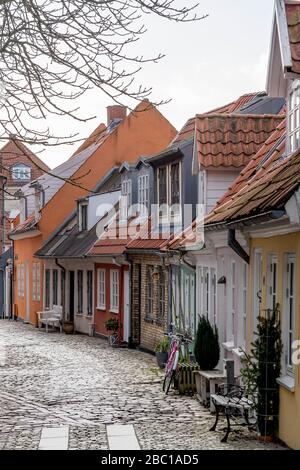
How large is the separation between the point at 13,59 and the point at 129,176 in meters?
17.1

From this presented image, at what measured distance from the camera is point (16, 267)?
44469mm

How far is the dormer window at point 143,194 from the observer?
24422mm

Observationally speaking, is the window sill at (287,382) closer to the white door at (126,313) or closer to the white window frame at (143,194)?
the white window frame at (143,194)

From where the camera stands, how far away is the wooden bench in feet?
37.5

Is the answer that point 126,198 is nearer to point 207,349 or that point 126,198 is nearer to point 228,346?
point 207,349

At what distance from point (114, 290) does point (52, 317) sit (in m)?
7.45

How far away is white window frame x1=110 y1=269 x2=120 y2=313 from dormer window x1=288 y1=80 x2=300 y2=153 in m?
14.9

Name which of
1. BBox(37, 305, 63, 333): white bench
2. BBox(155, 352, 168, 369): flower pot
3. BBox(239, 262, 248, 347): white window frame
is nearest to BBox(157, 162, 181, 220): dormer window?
BBox(155, 352, 168, 369): flower pot

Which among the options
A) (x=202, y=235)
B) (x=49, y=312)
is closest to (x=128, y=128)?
(x=49, y=312)

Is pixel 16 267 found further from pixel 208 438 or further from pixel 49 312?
pixel 208 438

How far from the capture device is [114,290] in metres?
28.0

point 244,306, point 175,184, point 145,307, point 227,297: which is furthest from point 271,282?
point 145,307

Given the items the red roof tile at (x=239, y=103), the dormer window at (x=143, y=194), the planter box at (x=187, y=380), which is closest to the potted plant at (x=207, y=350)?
the planter box at (x=187, y=380)

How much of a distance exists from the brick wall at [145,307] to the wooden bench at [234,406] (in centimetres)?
937
